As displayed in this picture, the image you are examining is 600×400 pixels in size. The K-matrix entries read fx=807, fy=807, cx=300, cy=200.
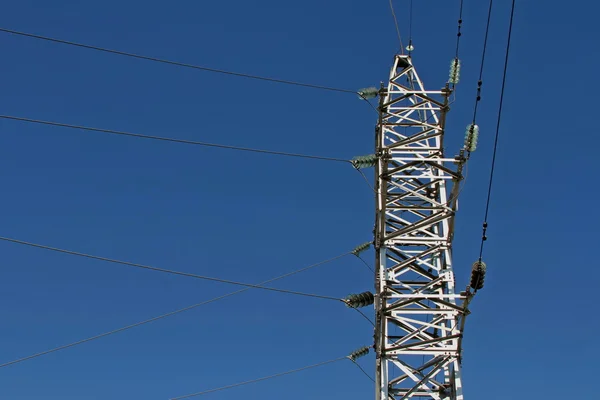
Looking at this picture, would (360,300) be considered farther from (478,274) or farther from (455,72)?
(455,72)

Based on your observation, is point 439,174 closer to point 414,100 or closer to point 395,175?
point 395,175

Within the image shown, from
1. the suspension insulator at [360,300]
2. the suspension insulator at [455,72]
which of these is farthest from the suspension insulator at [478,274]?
the suspension insulator at [455,72]

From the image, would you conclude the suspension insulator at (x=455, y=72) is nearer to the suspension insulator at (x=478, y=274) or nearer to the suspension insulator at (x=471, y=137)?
the suspension insulator at (x=471, y=137)

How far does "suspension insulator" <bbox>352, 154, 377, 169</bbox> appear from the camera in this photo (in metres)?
19.0

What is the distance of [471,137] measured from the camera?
17.0m

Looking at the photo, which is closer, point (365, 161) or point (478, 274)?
point (478, 274)

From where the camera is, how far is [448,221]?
1783 cm

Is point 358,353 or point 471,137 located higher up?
point 471,137

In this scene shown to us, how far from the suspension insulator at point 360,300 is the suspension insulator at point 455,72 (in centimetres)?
593

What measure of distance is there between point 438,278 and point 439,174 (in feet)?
8.96

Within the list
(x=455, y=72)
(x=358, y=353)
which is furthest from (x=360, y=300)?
(x=455, y=72)

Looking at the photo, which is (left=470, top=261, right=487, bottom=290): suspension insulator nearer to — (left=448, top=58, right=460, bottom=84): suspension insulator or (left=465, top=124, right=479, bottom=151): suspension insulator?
(left=465, top=124, right=479, bottom=151): suspension insulator

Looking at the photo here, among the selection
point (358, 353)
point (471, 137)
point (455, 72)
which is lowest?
point (358, 353)

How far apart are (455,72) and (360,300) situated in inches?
251
